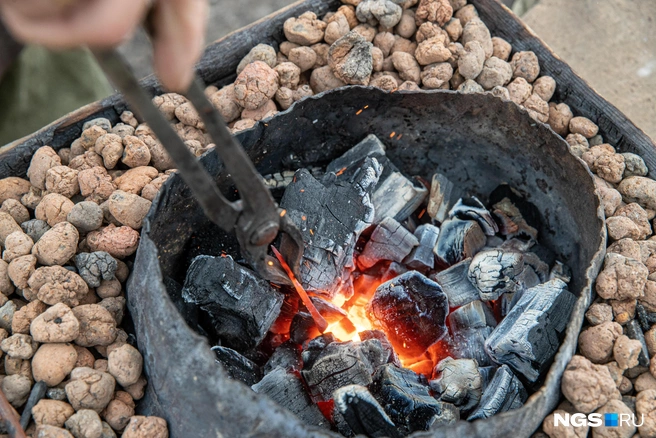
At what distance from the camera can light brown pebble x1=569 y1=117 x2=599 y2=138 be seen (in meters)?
1.94

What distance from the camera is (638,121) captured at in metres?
2.77

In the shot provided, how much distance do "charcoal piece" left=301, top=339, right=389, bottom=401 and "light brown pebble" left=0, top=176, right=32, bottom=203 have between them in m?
1.07

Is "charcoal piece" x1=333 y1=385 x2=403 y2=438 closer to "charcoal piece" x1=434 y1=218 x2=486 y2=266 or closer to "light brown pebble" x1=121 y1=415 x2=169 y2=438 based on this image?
"light brown pebble" x1=121 y1=415 x2=169 y2=438

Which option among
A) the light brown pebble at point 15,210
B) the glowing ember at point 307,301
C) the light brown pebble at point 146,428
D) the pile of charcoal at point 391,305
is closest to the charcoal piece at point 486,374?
the pile of charcoal at point 391,305

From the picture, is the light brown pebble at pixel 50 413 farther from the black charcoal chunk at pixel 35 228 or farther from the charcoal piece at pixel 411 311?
the charcoal piece at pixel 411 311

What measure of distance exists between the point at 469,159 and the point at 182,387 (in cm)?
128

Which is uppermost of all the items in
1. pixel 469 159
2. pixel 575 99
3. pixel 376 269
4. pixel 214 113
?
pixel 575 99

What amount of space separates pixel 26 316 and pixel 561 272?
160cm

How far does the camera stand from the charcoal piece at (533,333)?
1.46m

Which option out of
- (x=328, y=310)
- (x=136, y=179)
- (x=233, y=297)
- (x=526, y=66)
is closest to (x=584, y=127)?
(x=526, y=66)

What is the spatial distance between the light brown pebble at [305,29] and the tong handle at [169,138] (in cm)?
113

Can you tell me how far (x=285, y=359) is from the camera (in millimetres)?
1620

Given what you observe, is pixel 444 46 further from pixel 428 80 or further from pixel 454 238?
pixel 454 238

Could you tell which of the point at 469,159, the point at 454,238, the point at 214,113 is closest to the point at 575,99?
the point at 469,159
